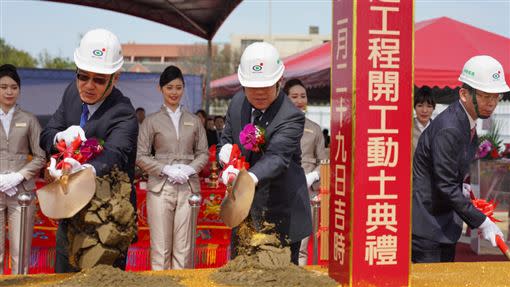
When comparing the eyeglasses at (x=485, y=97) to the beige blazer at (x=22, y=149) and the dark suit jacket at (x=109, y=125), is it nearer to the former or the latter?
the dark suit jacket at (x=109, y=125)

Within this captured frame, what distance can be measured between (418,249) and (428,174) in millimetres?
375

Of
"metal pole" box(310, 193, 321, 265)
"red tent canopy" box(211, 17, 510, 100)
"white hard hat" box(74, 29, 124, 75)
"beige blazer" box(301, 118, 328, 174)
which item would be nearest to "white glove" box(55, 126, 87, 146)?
"white hard hat" box(74, 29, 124, 75)

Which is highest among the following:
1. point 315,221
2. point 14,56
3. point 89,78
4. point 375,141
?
point 14,56

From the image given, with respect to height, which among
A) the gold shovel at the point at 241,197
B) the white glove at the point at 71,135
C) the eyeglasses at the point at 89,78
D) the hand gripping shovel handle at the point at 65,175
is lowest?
the gold shovel at the point at 241,197

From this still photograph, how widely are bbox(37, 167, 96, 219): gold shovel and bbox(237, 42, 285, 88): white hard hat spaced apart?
2.37 feet

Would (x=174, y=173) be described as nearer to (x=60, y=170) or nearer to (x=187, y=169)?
(x=187, y=169)

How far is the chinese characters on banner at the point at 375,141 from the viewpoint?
2801 mm

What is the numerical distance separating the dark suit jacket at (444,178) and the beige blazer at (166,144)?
2.14 metres

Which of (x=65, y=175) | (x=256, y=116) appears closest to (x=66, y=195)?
(x=65, y=175)

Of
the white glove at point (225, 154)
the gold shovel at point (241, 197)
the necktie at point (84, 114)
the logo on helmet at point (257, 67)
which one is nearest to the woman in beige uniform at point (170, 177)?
the necktie at point (84, 114)

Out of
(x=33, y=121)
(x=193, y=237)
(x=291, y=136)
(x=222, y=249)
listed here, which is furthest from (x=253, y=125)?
(x=222, y=249)

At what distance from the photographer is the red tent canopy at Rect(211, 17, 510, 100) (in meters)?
8.25

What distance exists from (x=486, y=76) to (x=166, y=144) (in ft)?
8.54

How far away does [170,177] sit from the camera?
5.41 metres
